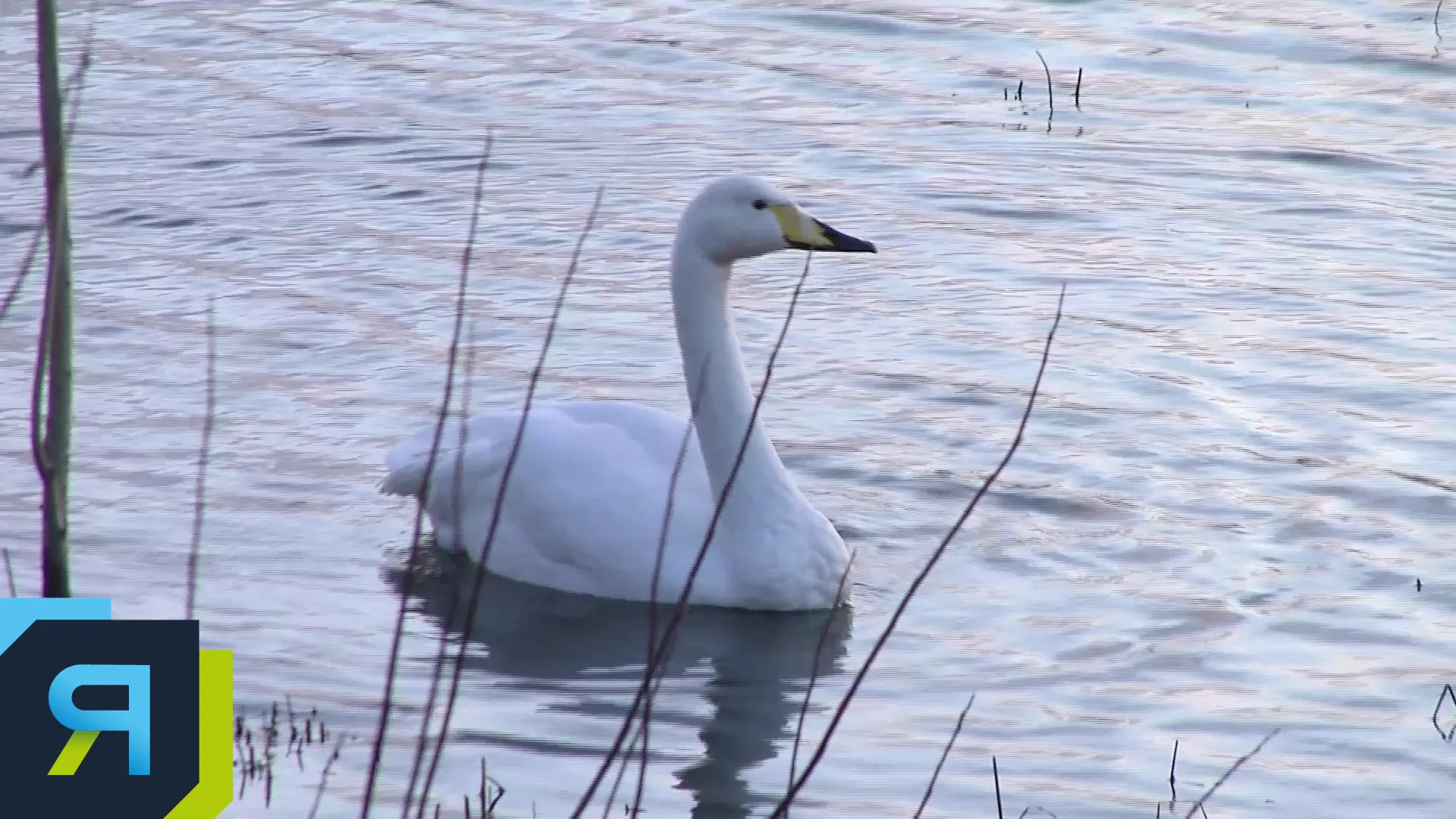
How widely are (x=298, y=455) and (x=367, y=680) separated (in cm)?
226

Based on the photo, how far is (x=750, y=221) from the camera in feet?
24.1

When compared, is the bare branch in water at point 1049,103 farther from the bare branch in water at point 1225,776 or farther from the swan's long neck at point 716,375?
the bare branch in water at point 1225,776

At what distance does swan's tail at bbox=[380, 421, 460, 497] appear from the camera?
25.6 ft

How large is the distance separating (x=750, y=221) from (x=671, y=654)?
1468 mm

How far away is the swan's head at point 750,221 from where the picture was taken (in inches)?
289

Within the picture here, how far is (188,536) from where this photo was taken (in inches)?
316

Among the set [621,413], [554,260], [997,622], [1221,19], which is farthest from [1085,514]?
[1221,19]

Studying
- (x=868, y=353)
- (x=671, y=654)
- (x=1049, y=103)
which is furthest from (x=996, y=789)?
(x=1049, y=103)

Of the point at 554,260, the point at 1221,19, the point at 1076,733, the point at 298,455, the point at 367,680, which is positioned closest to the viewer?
the point at 1076,733

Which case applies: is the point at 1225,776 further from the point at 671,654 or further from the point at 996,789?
the point at 671,654

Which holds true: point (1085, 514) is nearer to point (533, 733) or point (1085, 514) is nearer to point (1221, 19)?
point (533, 733)

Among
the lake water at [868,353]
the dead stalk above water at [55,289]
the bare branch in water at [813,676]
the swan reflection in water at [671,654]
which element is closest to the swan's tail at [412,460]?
the lake water at [868,353]

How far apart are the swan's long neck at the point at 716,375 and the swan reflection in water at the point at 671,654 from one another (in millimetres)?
441

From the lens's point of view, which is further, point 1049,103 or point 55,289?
point 1049,103
